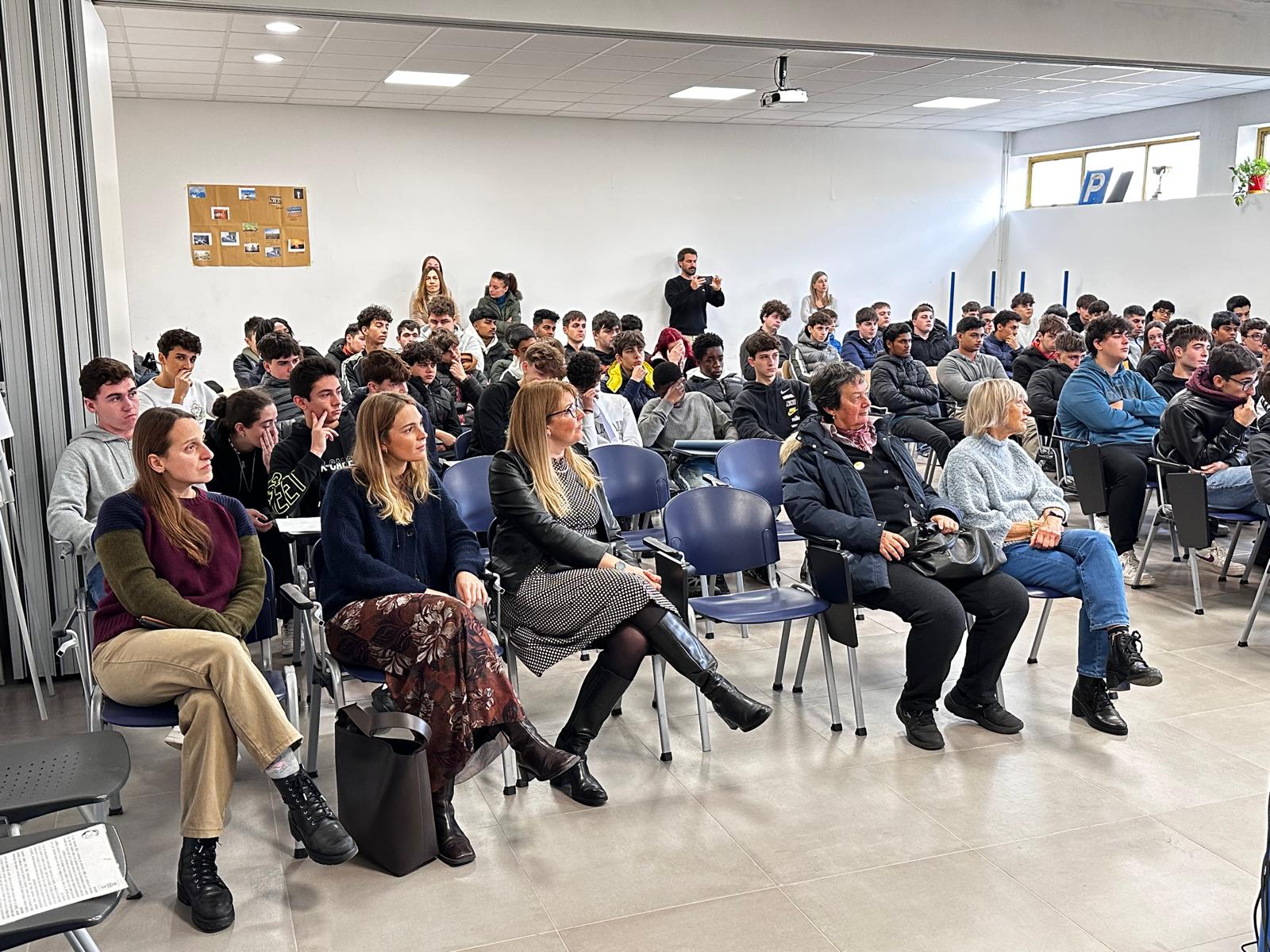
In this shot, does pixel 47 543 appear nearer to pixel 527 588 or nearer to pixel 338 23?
pixel 527 588

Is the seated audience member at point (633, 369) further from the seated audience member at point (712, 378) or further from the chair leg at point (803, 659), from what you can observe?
the chair leg at point (803, 659)

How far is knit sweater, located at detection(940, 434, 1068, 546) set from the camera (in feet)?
13.5

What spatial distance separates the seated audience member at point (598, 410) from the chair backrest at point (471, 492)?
88cm

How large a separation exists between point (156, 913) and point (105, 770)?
22.4 inches

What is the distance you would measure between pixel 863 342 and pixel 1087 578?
205 inches

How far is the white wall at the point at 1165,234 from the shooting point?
1091cm

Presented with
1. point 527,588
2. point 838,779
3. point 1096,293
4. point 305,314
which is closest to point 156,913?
point 527,588

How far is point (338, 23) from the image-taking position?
24.3 ft

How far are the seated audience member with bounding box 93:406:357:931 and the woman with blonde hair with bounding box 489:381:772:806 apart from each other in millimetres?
791

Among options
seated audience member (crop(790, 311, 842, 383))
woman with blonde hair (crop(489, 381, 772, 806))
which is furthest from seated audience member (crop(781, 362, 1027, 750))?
seated audience member (crop(790, 311, 842, 383))

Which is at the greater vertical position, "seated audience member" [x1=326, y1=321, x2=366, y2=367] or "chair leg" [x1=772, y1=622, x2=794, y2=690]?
"seated audience member" [x1=326, y1=321, x2=366, y2=367]

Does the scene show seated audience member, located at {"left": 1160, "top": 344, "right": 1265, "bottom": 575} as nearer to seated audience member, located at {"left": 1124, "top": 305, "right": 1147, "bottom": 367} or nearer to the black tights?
the black tights

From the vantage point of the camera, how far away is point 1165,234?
11.7 meters

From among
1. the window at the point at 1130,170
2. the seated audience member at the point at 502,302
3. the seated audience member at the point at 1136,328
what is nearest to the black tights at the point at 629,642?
the seated audience member at the point at 1136,328
